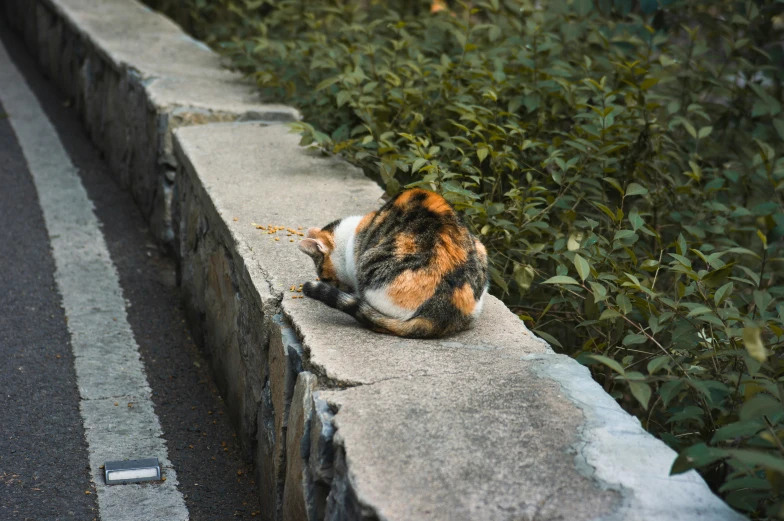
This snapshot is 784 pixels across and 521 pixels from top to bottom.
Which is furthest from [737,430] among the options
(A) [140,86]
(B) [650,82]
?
(A) [140,86]

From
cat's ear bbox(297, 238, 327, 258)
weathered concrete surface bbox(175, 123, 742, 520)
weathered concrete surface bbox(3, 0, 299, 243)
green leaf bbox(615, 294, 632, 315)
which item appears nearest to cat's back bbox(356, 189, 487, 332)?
weathered concrete surface bbox(175, 123, 742, 520)

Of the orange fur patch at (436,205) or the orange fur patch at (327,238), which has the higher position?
the orange fur patch at (436,205)

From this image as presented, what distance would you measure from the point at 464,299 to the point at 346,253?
1.67 feet

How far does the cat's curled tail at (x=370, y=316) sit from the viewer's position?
2.70 m

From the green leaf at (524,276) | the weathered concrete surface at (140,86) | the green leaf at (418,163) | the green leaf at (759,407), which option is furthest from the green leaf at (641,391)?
the weathered concrete surface at (140,86)

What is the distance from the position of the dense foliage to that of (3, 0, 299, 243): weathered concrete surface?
318mm

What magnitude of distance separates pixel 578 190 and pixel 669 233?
2.03 ft

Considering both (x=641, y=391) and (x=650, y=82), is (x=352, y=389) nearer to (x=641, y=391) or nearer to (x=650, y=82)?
(x=641, y=391)

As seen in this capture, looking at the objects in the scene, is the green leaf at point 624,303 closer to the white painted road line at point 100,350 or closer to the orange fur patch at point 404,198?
the orange fur patch at point 404,198

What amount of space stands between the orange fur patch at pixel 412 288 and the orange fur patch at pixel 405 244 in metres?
0.08

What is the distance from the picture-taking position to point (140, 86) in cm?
545

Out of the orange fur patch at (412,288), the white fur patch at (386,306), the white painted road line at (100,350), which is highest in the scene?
the orange fur patch at (412,288)

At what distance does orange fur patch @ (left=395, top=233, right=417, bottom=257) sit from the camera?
2.72m

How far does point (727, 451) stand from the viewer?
1859 millimetres
